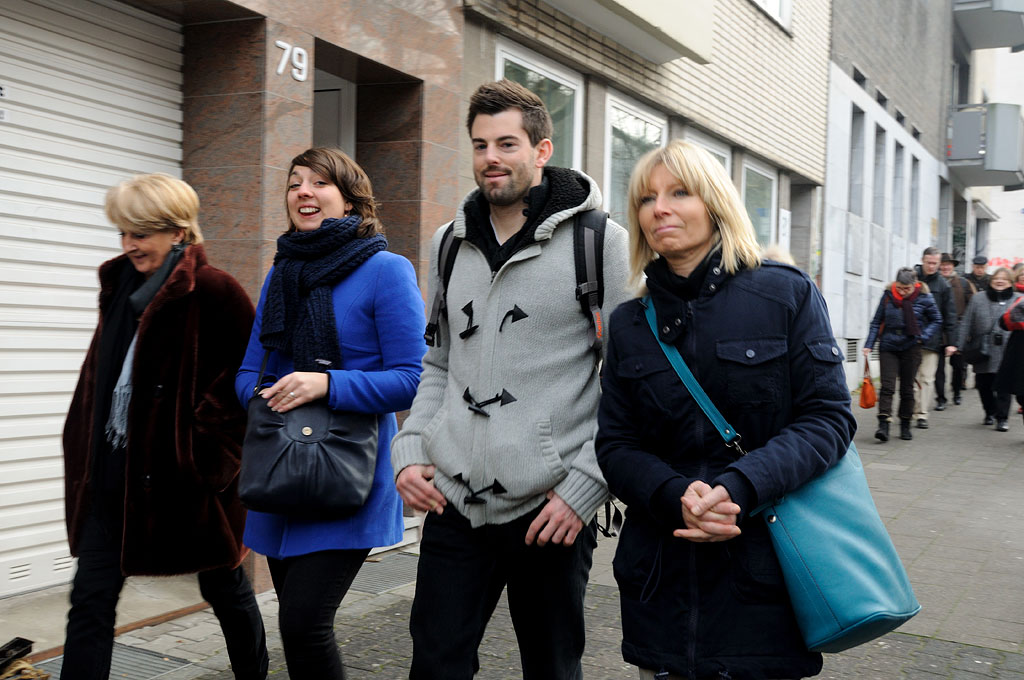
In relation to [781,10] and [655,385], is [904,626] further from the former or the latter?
[781,10]

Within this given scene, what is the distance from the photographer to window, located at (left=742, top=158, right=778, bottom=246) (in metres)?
14.3

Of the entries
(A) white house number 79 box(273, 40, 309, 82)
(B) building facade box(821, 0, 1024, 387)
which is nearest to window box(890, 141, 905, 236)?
(B) building facade box(821, 0, 1024, 387)

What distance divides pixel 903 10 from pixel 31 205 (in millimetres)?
20691

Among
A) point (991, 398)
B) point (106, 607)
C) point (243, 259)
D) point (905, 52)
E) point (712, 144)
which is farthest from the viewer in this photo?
point (905, 52)

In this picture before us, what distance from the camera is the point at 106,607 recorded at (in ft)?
11.3

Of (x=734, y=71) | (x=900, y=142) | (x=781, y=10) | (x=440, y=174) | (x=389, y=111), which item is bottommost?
Result: (x=440, y=174)

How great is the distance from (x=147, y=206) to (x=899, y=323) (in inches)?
389

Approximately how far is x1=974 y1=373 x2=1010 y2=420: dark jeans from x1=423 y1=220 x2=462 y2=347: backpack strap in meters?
11.3

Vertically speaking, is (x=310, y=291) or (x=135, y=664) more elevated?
(x=310, y=291)

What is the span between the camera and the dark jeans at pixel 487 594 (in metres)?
2.93

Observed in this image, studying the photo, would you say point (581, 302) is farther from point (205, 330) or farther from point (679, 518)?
point (205, 330)

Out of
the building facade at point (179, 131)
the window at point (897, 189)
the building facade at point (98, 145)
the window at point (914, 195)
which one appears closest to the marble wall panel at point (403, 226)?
the building facade at point (179, 131)

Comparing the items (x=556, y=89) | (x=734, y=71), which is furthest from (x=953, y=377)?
(x=556, y=89)

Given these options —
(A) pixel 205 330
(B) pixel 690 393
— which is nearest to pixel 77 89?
(A) pixel 205 330
